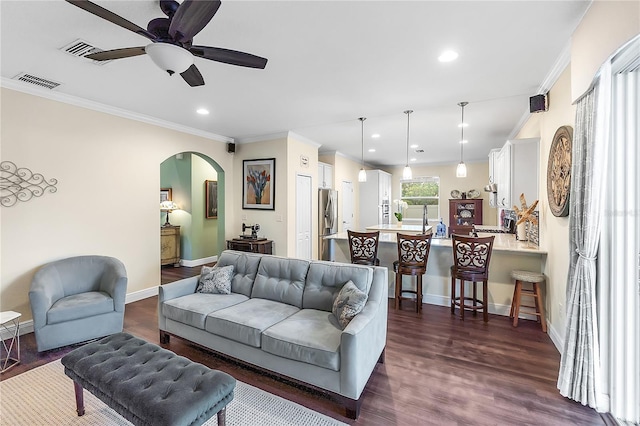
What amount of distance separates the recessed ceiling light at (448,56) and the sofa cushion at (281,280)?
2305mm

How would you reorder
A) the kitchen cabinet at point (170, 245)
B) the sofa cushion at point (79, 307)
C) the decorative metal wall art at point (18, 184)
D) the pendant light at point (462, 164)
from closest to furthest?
the sofa cushion at point (79, 307) → the decorative metal wall art at point (18, 184) → the pendant light at point (462, 164) → the kitchen cabinet at point (170, 245)

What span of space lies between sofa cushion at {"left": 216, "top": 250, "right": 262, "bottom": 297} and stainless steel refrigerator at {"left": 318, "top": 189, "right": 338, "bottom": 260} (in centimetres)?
337

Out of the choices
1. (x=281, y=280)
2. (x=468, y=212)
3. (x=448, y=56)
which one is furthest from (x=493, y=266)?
(x=468, y=212)

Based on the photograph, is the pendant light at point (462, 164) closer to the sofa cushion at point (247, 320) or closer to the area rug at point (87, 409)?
the sofa cushion at point (247, 320)

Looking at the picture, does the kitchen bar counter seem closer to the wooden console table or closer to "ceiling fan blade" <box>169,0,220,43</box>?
the wooden console table

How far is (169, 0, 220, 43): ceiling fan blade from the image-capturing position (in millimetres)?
1494

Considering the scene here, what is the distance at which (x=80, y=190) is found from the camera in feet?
12.4

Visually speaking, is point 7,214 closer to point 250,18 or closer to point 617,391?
point 250,18

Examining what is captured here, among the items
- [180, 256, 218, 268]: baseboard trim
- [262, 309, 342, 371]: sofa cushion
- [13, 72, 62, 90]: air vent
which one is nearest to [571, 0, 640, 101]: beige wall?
[262, 309, 342, 371]: sofa cushion

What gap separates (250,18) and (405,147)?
5384 mm

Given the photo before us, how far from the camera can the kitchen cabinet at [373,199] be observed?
28.0 ft

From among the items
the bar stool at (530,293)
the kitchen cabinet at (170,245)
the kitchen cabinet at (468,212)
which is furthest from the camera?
the kitchen cabinet at (468,212)

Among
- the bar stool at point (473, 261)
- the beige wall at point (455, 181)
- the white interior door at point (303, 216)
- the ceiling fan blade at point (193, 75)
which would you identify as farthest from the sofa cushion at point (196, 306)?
the beige wall at point (455, 181)

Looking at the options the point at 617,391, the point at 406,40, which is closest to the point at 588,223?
the point at 617,391
